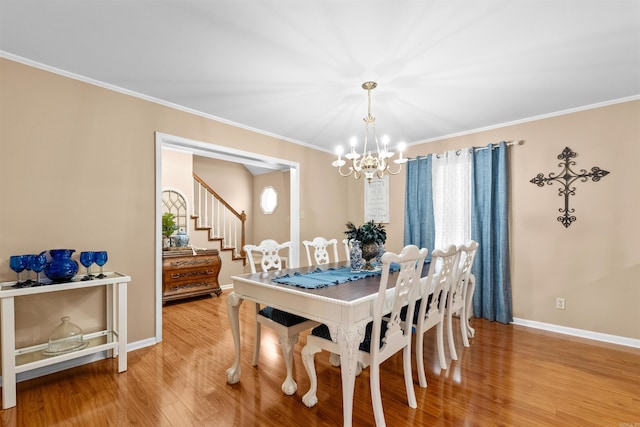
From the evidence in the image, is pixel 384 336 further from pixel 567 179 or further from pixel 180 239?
pixel 180 239

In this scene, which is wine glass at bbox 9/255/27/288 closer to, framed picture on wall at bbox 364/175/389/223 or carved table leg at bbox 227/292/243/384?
carved table leg at bbox 227/292/243/384

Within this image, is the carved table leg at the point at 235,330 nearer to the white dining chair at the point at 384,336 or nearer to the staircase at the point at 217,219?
the white dining chair at the point at 384,336

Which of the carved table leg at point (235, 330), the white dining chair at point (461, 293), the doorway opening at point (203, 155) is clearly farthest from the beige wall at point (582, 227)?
the carved table leg at point (235, 330)

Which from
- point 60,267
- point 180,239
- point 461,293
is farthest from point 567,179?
point 180,239

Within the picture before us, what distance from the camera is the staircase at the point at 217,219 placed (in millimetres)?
5491

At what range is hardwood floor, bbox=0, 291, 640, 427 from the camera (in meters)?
1.79

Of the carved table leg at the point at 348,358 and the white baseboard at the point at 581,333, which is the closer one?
the carved table leg at the point at 348,358

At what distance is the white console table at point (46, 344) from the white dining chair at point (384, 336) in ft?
5.27

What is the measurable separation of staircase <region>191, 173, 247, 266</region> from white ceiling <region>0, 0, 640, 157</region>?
2.71 m

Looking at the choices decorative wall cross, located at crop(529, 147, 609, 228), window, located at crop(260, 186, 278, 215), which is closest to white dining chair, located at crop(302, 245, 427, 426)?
decorative wall cross, located at crop(529, 147, 609, 228)

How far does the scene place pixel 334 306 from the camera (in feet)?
5.38

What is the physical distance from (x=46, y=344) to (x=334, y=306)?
7.68ft

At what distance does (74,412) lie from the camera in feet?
6.08

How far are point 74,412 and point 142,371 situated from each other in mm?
519
